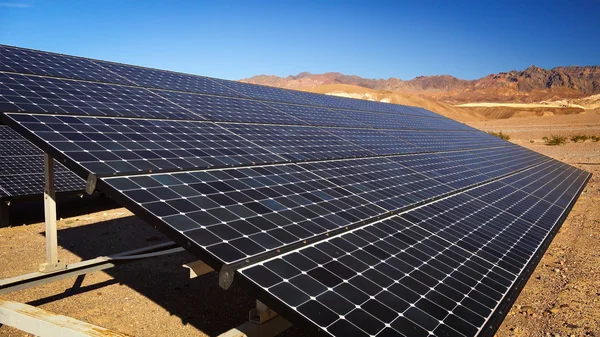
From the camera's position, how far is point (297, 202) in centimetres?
728

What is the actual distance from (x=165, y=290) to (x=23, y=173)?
10.4m

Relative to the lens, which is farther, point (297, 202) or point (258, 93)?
point (258, 93)

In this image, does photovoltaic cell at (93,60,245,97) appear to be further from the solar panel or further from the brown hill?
the brown hill

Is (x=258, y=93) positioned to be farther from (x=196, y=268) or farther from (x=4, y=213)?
(x=196, y=268)

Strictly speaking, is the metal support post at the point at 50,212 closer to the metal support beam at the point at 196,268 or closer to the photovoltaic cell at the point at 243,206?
the photovoltaic cell at the point at 243,206

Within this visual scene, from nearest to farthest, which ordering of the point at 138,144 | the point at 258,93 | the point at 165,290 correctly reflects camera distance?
the point at 138,144
the point at 165,290
the point at 258,93

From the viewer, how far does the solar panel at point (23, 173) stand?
16578 millimetres

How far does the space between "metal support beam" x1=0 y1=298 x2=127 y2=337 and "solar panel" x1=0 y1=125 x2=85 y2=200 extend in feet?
36.4

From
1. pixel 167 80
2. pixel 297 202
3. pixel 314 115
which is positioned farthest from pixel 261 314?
pixel 314 115

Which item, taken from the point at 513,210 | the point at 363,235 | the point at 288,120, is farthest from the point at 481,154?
the point at 363,235

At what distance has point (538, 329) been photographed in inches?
366

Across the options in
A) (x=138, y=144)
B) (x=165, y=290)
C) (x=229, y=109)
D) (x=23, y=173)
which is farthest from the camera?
(x=23, y=173)

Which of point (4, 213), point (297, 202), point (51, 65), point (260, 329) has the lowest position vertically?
point (4, 213)

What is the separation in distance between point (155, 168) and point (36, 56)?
9201 millimetres
